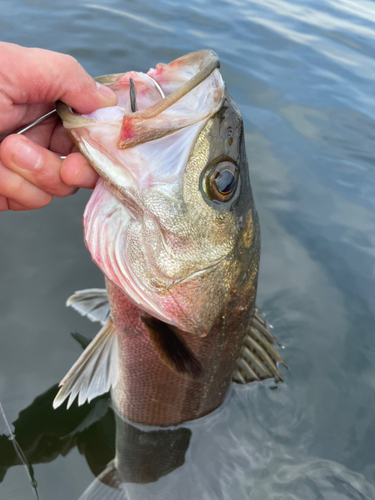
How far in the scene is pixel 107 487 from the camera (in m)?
2.31

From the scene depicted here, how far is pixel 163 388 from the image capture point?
7.53 ft

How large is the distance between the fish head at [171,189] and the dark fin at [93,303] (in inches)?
35.6

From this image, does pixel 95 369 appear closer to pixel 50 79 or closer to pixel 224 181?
pixel 224 181

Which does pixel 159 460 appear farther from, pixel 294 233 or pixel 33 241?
pixel 294 233

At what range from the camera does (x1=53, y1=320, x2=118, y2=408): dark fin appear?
222cm

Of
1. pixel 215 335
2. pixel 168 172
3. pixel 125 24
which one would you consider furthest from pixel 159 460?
pixel 125 24

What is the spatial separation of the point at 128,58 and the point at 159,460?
4628 millimetres

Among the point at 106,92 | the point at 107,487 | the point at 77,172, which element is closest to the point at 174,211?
the point at 77,172

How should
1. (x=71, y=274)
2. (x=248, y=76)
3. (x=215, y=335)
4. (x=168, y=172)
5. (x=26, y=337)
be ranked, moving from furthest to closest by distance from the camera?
1. (x=248, y=76)
2. (x=71, y=274)
3. (x=26, y=337)
4. (x=215, y=335)
5. (x=168, y=172)

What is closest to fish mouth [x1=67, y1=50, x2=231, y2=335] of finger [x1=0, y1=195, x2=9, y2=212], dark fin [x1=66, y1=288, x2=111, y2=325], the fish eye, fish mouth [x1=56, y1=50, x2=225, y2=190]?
fish mouth [x1=56, y1=50, x2=225, y2=190]

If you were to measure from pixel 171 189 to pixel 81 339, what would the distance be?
1.59 meters

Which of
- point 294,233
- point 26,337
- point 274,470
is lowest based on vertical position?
point 274,470

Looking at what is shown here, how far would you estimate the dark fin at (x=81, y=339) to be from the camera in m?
2.77

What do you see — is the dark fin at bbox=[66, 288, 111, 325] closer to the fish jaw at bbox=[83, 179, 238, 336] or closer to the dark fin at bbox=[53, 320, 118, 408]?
the dark fin at bbox=[53, 320, 118, 408]
